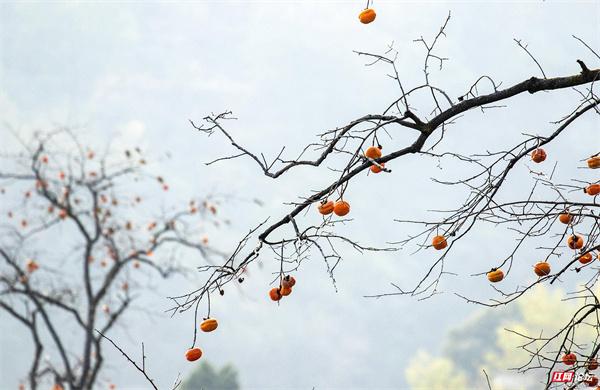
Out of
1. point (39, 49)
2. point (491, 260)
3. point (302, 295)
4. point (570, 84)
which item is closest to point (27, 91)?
point (39, 49)

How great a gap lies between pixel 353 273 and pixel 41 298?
28907 mm

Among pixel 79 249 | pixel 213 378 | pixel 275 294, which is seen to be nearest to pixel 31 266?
pixel 79 249

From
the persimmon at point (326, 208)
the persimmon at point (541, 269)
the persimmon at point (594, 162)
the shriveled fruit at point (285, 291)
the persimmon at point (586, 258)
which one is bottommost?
the shriveled fruit at point (285, 291)

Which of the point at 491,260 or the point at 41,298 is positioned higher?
the point at 491,260

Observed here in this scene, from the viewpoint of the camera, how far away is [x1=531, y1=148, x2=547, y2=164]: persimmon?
226 centimetres

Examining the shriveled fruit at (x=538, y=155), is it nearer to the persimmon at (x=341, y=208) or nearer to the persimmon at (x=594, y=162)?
the persimmon at (x=594, y=162)

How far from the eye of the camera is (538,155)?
228 cm

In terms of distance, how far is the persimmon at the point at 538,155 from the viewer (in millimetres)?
2264

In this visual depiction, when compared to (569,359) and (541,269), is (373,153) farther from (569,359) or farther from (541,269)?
(569,359)

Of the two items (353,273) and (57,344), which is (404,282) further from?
(57,344)

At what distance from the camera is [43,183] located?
5762 millimetres

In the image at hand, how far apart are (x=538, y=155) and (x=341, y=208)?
0.77 m

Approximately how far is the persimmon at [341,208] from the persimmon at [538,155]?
0.74 metres

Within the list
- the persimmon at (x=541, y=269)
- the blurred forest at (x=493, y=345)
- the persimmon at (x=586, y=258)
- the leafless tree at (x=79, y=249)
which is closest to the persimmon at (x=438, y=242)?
the persimmon at (x=541, y=269)
